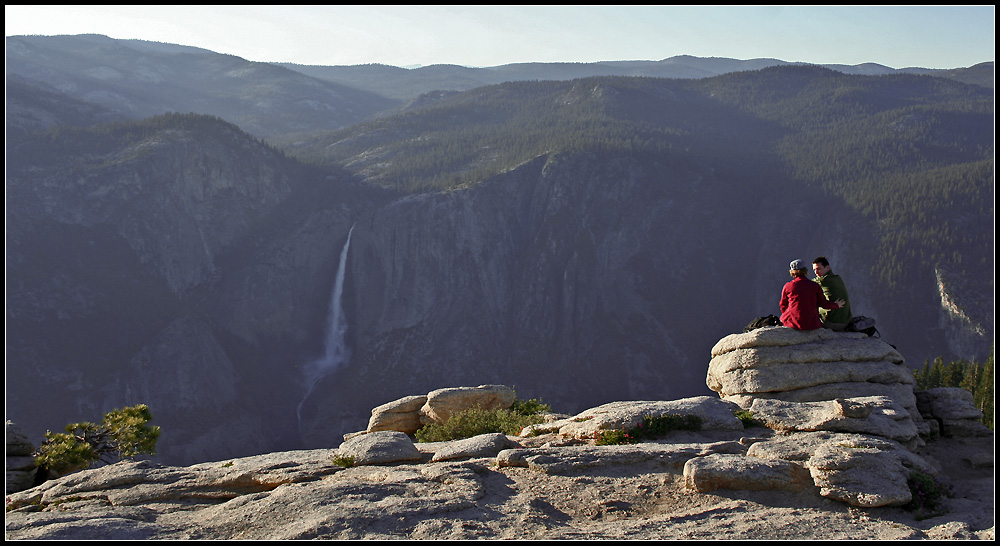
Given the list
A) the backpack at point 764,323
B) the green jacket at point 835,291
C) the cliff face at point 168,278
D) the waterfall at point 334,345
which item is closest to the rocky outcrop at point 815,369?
the green jacket at point 835,291

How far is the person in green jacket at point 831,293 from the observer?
2019 cm

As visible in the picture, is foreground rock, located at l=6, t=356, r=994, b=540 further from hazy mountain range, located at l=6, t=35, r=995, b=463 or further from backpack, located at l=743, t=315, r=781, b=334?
hazy mountain range, located at l=6, t=35, r=995, b=463

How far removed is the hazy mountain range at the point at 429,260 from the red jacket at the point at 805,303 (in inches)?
2565

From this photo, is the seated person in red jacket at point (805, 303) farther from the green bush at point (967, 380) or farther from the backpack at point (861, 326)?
the green bush at point (967, 380)

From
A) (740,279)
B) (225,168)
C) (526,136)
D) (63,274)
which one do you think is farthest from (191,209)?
(740,279)

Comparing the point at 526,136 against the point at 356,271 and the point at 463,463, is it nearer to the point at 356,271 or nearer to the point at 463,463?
Answer: the point at 356,271

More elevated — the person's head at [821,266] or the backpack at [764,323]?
the person's head at [821,266]

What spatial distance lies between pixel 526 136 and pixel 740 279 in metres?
47.7

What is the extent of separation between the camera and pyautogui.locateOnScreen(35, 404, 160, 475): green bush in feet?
76.0

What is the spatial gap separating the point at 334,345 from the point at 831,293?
8368cm

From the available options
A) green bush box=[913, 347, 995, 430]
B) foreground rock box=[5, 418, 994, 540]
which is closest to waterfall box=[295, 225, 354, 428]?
green bush box=[913, 347, 995, 430]

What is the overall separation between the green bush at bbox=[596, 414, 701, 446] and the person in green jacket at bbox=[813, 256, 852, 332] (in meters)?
5.49

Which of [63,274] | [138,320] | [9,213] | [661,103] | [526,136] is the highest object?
[661,103]

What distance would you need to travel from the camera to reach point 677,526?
13.1 meters
